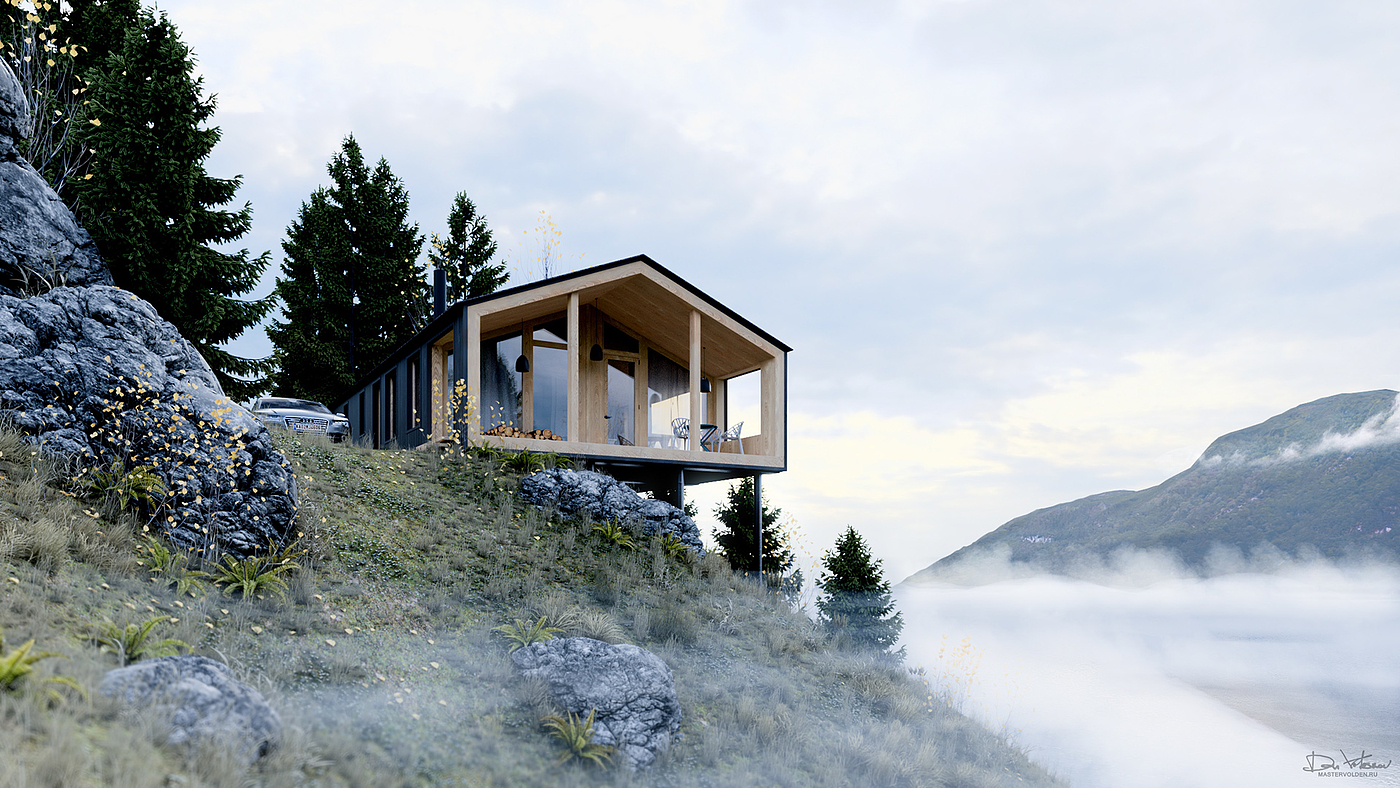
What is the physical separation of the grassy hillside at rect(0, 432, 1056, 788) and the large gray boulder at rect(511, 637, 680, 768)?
9.1 inches

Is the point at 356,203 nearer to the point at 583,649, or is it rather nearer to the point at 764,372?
the point at 764,372

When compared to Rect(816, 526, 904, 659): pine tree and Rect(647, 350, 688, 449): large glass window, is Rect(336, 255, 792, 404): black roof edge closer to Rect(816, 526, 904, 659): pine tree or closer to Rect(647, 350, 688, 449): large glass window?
Rect(647, 350, 688, 449): large glass window

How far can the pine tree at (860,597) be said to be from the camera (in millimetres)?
15852

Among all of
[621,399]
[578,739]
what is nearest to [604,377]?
[621,399]

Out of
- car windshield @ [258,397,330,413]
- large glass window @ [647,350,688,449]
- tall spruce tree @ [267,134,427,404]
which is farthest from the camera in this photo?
tall spruce tree @ [267,134,427,404]

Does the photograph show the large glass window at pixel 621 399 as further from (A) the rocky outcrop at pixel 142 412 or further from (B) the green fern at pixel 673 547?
(A) the rocky outcrop at pixel 142 412

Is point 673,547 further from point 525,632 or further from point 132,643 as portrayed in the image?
point 132,643

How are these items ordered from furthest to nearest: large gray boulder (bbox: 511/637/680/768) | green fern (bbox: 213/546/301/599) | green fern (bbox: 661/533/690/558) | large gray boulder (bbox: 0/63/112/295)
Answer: green fern (bbox: 661/533/690/558) → large gray boulder (bbox: 0/63/112/295) → green fern (bbox: 213/546/301/599) → large gray boulder (bbox: 511/637/680/768)

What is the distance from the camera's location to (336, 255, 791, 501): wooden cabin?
44.5 feet

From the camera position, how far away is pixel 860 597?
16.2 metres

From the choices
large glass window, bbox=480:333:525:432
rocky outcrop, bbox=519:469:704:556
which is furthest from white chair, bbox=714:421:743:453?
large glass window, bbox=480:333:525:432

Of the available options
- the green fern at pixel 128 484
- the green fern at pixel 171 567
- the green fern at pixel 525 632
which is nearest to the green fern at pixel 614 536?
the green fern at pixel 525 632

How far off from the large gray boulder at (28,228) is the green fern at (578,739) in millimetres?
8820

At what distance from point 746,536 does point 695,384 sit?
20.3 ft
